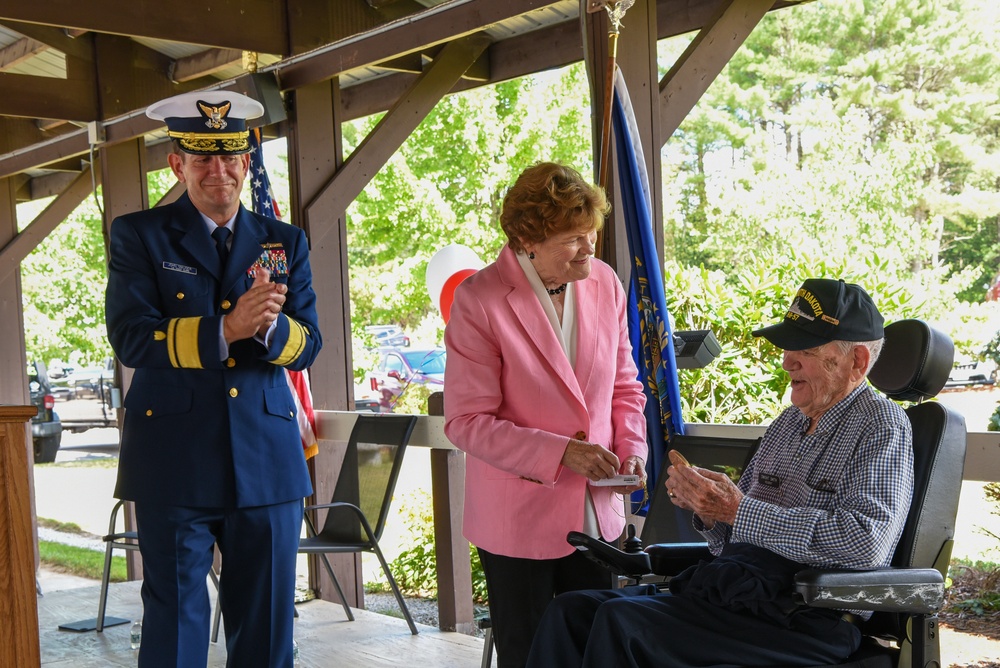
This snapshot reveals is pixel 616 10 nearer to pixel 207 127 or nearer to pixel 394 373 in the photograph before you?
pixel 207 127

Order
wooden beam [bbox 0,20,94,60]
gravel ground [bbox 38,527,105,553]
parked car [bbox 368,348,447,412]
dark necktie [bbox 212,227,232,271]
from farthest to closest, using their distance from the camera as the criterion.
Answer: parked car [bbox 368,348,447,412]
gravel ground [bbox 38,527,105,553]
wooden beam [bbox 0,20,94,60]
dark necktie [bbox 212,227,232,271]

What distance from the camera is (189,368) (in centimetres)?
240

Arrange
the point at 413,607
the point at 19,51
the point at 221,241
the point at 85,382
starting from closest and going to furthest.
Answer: the point at 221,241 < the point at 19,51 < the point at 413,607 < the point at 85,382

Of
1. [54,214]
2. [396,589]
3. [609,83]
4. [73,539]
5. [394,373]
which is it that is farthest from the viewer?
[394,373]

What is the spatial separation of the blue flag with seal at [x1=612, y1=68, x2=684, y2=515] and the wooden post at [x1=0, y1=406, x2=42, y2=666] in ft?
5.42

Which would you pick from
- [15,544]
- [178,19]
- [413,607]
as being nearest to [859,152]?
[413,607]

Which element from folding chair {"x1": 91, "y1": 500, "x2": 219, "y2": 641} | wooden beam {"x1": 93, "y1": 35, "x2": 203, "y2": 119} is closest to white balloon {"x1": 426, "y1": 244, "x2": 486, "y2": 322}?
wooden beam {"x1": 93, "y1": 35, "x2": 203, "y2": 119}

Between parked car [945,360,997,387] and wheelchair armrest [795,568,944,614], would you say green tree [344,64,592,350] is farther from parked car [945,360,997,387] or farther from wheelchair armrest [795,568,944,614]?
wheelchair armrest [795,568,944,614]

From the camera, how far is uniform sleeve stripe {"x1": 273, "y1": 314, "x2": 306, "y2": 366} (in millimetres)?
2408

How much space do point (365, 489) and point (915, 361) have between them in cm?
268

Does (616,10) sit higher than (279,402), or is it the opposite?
(616,10)

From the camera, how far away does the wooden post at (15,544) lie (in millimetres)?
2412

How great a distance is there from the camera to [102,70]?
595 cm

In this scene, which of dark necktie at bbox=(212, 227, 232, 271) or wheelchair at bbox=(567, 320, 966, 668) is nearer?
wheelchair at bbox=(567, 320, 966, 668)
